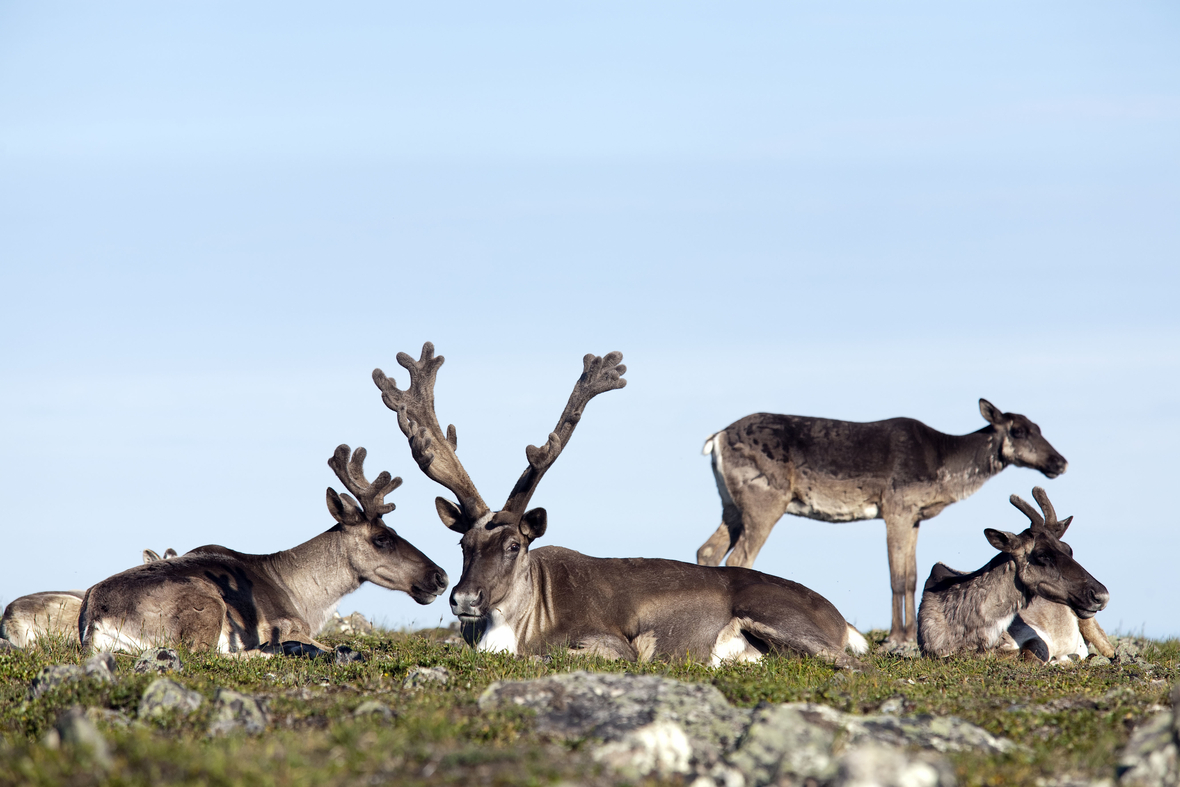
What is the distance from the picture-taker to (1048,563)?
12711mm

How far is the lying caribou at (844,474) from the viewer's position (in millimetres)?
16297

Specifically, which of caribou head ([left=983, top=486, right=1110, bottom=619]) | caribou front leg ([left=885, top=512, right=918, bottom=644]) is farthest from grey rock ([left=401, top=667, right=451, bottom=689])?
caribou front leg ([left=885, top=512, right=918, bottom=644])

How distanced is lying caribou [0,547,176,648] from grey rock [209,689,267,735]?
5.79 m

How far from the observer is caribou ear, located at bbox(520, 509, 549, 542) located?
11102 millimetres

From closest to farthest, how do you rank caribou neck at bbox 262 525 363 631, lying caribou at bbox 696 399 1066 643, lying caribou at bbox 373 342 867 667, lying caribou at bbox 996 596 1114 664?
lying caribou at bbox 373 342 867 667 < lying caribou at bbox 996 596 1114 664 < caribou neck at bbox 262 525 363 631 < lying caribou at bbox 696 399 1066 643

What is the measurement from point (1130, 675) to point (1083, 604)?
246 cm

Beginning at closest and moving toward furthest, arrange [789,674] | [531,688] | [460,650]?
[531,688] → [789,674] → [460,650]

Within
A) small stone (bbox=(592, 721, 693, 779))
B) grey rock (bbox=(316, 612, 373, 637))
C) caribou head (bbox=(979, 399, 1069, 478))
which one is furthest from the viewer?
caribou head (bbox=(979, 399, 1069, 478))

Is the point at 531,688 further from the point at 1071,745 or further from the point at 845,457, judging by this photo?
the point at 845,457

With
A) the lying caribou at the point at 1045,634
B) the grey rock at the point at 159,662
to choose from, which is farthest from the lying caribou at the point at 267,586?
the lying caribou at the point at 1045,634

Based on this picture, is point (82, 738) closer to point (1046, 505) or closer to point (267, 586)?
point (267, 586)

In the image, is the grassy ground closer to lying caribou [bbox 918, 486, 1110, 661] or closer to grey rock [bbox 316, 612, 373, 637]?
lying caribou [bbox 918, 486, 1110, 661]

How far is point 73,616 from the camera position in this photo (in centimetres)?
1241

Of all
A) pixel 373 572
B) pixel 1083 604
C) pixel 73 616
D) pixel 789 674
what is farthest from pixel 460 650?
pixel 1083 604
